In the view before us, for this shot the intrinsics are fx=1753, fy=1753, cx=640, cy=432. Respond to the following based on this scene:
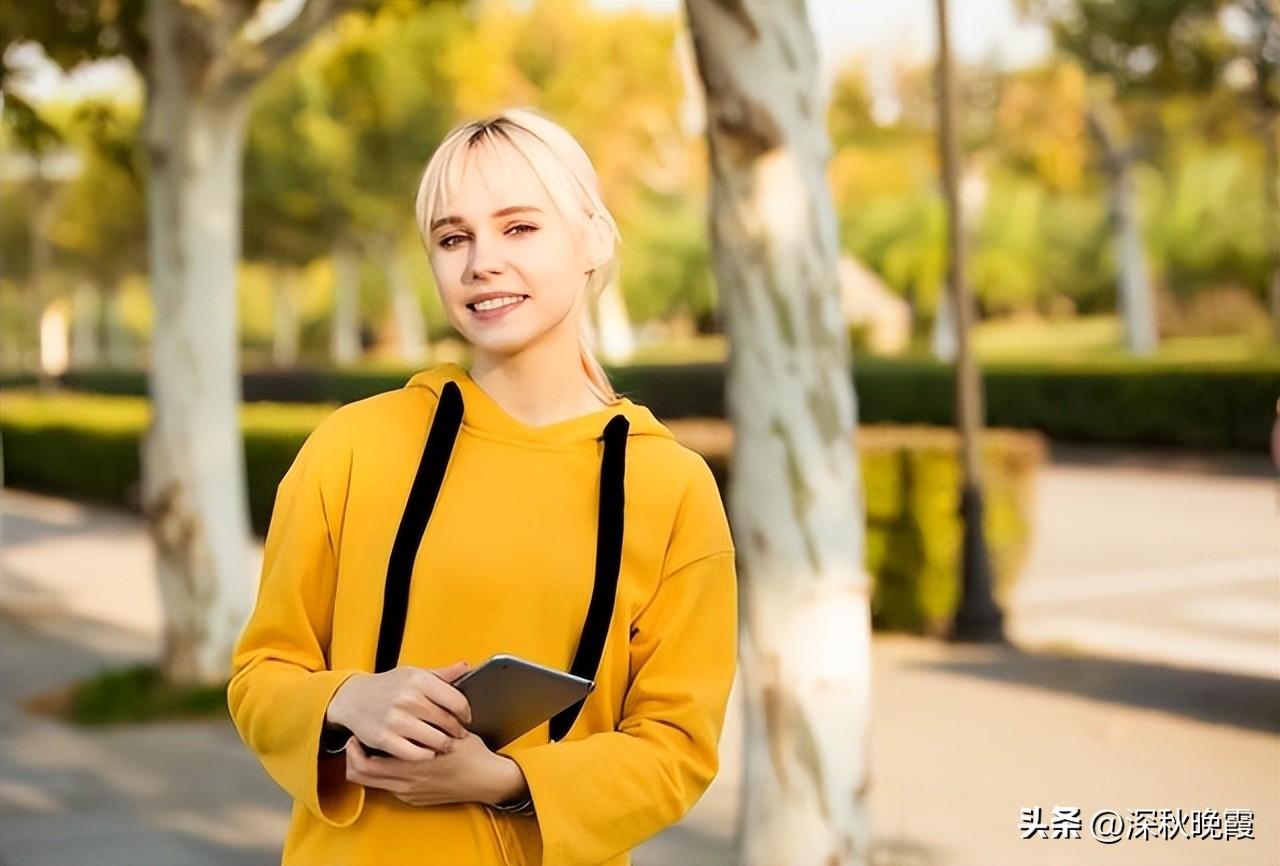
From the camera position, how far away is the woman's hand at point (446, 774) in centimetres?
181

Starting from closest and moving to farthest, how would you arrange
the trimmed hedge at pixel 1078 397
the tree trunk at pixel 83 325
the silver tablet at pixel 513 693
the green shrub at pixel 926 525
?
the silver tablet at pixel 513 693
the green shrub at pixel 926 525
the trimmed hedge at pixel 1078 397
the tree trunk at pixel 83 325

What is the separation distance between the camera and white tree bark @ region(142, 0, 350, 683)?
954 cm

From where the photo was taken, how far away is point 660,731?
6.25ft

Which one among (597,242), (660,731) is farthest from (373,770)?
(597,242)

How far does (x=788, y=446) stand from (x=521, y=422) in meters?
3.20

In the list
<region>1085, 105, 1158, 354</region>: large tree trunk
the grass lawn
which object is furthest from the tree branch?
the grass lawn

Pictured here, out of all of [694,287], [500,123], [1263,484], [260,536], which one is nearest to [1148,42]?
[1263,484]

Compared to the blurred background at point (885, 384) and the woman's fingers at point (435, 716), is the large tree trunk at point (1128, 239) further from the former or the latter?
the woman's fingers at point (435, 716)

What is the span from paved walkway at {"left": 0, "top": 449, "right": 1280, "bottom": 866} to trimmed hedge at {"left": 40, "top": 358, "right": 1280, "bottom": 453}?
361 inches

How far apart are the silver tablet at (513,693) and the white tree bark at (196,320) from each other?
8.10 metres

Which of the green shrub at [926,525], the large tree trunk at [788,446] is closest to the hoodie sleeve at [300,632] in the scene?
the large tree trunk at [788,446]

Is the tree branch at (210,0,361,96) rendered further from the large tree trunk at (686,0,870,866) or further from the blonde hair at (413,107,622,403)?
the blonde hair at (413,107,622,403)

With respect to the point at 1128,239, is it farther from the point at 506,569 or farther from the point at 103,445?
the point at 506,569

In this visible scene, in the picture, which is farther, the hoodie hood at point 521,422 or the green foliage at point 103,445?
the green foliage at point 103,445
